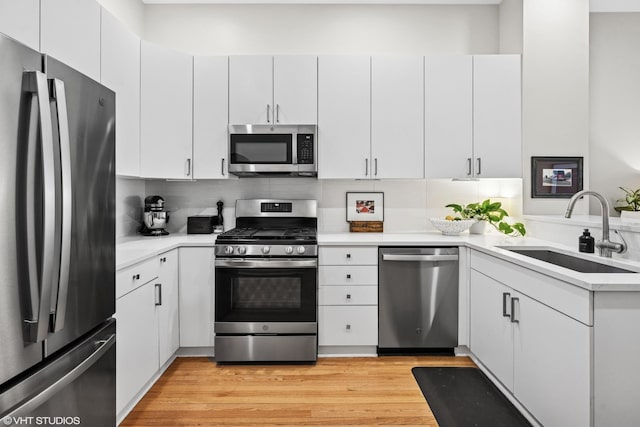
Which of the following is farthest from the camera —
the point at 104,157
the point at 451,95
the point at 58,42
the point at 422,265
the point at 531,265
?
the point at 451,95

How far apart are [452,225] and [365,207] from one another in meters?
0.75

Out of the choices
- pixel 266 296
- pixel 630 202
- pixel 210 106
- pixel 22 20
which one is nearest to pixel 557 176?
pixel 630 202

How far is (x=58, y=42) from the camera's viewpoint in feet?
6.08

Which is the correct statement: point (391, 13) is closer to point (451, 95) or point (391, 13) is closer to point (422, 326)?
point (451, 95)

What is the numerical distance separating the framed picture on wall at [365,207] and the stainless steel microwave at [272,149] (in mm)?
590

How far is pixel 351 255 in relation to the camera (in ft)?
9.73

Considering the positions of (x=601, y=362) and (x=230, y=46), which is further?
(x=230, y=46)

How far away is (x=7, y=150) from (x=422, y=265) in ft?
8.29

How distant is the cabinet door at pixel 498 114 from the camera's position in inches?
126

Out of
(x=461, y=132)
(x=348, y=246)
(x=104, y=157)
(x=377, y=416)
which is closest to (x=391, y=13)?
(x=461, y=132)

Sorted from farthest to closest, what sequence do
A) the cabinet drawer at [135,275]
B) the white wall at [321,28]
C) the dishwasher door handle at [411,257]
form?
the white wall at [321,28] → the dishwasher door handle at [411,257] → the cabinet drawer at [135,275]

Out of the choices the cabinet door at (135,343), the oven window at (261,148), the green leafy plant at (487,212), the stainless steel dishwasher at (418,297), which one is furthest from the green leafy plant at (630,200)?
the cabinet door at (135,343)

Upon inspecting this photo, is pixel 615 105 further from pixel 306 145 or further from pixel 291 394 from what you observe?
pixel 291 394

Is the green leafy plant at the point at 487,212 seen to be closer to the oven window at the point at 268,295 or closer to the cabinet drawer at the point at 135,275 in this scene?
the oven window at the point at 268,295
